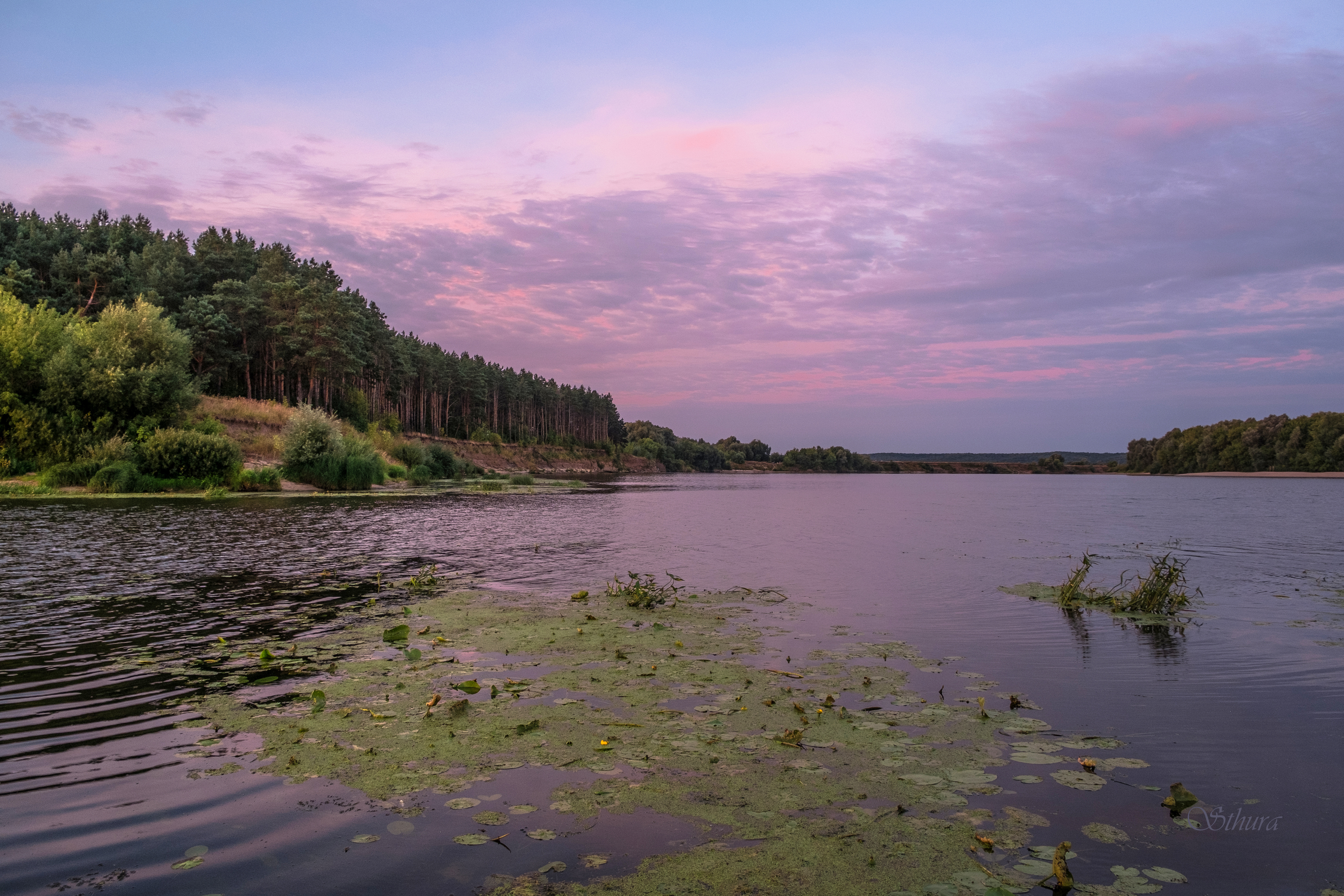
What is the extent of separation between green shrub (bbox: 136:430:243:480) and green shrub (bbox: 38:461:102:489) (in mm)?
2368

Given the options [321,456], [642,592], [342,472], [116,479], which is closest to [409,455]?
[342,472]

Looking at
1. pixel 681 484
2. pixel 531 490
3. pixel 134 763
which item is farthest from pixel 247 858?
pixel 681 484

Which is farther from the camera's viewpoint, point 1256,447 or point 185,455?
point 1256,447

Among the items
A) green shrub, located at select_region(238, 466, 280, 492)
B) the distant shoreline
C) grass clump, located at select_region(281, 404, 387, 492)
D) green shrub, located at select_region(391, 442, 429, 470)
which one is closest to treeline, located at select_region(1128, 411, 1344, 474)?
the distant shoreline

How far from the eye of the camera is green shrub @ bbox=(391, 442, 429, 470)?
2982 inches

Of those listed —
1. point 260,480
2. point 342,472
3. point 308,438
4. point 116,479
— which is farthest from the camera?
point 342,472

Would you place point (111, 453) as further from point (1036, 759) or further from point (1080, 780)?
point (1080, 780)

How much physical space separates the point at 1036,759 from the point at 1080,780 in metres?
0.54

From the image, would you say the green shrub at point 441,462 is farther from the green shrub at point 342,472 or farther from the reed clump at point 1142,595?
the reed clump at point 1142,595

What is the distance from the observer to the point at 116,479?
1670 inches

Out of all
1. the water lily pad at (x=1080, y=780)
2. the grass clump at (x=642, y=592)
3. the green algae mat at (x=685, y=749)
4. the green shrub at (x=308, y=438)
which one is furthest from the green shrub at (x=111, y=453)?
the water lily pad at (x=1080, y=780)

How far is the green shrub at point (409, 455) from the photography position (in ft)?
249

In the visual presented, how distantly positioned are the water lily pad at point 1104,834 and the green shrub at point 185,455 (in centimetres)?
5293

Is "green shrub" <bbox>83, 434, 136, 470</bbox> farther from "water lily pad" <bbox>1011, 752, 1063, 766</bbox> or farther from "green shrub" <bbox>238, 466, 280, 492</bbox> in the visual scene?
"water lily pad" <bbox>1011, 752, 1063, 766</bbox>
